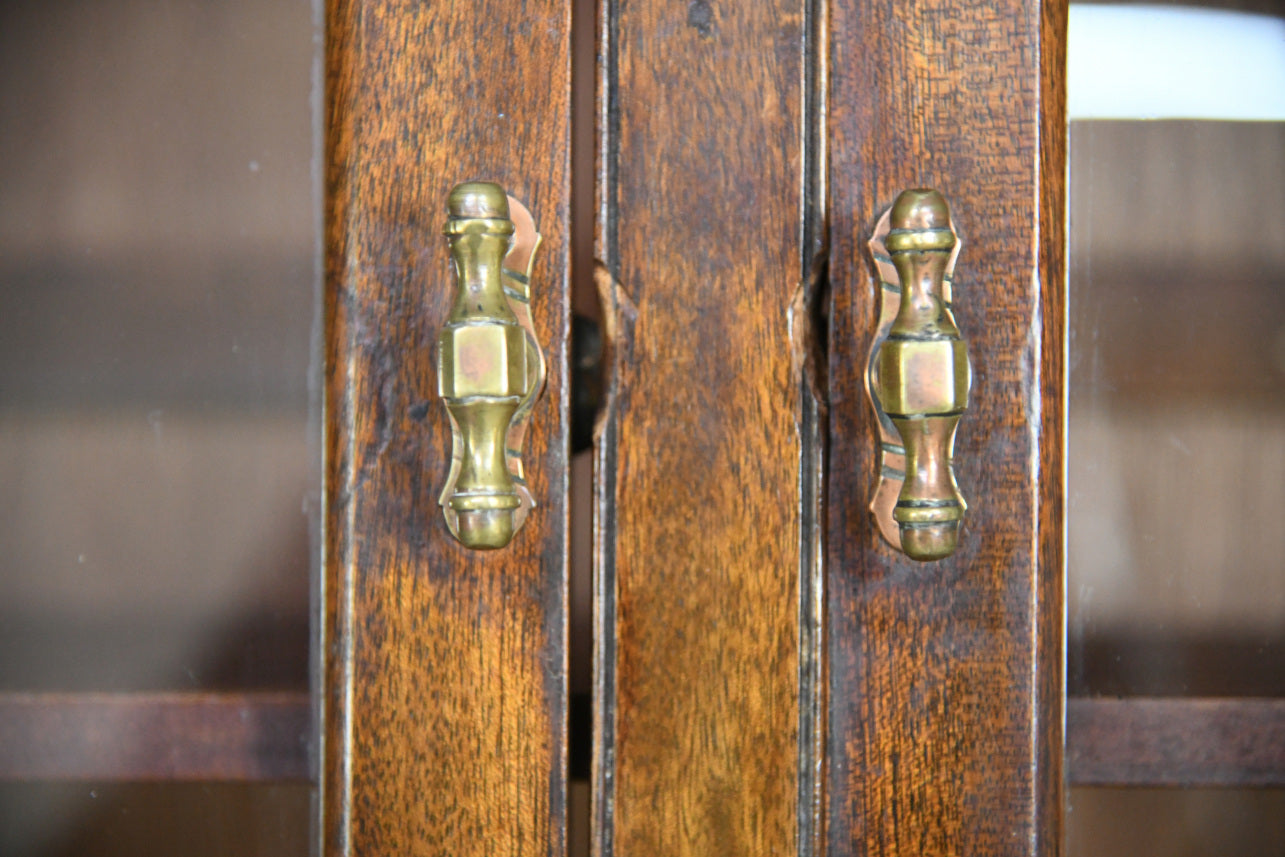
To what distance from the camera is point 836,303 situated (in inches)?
12.7

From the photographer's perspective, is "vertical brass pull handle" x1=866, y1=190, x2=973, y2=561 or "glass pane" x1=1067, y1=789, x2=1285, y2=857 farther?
"glass pane" x1=1067, y1=789, x2=1285, y2=857

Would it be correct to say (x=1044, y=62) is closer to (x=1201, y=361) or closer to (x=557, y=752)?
(x=1201, y=361)

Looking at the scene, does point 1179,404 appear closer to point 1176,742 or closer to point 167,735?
point 1176,742

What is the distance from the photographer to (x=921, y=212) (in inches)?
11.8

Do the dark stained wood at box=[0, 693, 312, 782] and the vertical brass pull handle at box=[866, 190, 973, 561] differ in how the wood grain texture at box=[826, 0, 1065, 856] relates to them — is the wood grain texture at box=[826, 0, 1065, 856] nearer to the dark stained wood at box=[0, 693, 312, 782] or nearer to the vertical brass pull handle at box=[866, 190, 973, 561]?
the vertical brass pull handle at box=[866, 190, 973, 561]

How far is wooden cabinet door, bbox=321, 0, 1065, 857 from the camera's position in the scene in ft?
1.05

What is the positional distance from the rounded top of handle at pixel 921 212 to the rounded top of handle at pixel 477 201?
133mm

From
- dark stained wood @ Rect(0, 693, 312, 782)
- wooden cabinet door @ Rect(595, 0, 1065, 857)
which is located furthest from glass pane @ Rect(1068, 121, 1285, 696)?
dark stained wood @ Rect(0, 693, 312, 782)

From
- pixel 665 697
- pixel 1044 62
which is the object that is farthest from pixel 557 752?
pixel 1044 62

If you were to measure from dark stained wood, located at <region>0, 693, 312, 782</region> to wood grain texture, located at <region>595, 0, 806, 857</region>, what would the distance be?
16 cm

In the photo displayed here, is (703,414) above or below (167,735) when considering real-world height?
above

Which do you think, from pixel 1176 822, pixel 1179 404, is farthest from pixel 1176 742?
pixel 1179 404

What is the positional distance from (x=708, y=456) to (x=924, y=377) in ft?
0.26

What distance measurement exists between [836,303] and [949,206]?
0.05 metres
